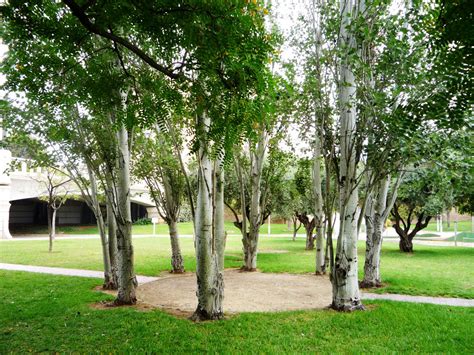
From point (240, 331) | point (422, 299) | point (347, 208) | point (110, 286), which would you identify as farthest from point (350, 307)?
point (110, 286)

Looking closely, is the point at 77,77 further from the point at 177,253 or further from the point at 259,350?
the point at 177,253

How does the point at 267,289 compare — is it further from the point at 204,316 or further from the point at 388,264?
the point at 388,264

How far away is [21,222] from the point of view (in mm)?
41125

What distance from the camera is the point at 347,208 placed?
25.1ft

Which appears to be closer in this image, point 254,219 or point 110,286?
point 110,286

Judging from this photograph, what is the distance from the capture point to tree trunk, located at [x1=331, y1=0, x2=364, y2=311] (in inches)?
297

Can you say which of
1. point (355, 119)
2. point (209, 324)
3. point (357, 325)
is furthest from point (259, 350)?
point (355, 119)

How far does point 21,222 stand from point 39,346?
135 ft

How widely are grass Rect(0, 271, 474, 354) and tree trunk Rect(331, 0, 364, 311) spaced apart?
1.42ft

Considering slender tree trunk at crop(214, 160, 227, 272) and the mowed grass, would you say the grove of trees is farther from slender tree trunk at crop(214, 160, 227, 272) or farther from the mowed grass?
the mowed grass

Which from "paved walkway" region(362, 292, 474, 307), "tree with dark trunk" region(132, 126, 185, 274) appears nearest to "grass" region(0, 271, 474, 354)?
"paved walkway" region(362, 292, 474, 307)

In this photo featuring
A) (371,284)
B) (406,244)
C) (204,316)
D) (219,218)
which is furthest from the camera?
(406,244)

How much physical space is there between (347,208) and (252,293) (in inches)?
154

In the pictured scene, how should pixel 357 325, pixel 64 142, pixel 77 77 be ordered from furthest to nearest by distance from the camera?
pixel 64 142 → pixel 357 325 → pixel 77 77
